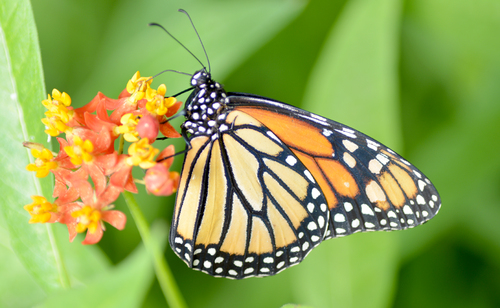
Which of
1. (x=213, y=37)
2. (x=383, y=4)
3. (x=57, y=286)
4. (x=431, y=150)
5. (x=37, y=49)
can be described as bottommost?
(x=57, y=286)

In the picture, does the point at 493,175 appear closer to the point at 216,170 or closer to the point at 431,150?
the point at 431,150

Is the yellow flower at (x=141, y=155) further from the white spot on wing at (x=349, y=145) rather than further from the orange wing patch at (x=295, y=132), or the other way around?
the white spot on wing at (x=349, y=145)

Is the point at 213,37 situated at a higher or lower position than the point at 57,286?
higher

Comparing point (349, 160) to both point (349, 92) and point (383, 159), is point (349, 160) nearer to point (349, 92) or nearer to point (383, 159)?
point (383, 159)

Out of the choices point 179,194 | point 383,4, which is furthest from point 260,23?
point 179,194

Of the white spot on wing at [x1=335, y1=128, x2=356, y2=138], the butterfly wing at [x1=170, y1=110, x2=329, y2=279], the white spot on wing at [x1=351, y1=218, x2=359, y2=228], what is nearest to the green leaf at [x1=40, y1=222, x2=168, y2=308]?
the butterfly wing at [x1=170, y1=110, x2=329, y2=279]

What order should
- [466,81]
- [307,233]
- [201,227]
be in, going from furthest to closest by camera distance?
[466,81], [307,233], [201,227]

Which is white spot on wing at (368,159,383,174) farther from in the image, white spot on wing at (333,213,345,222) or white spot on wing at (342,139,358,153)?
white spot on wing at (333,213,345,222)
